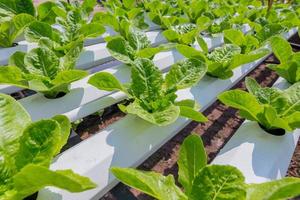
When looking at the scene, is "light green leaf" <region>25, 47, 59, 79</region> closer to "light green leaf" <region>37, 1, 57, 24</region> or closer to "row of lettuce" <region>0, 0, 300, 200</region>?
"row of lettuce" <region>0, 0, 300, 200</region>

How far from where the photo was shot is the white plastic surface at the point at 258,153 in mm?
726

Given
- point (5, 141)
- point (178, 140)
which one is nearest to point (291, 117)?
point (178, 140)

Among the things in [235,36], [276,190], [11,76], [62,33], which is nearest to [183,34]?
[235,36]

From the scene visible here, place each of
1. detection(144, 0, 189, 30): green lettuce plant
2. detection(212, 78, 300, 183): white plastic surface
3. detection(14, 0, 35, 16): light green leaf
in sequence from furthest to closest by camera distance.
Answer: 1. detection(144, 0, 189, 30): green lettuce plant
2. detection(14, 0, 35, 16): light green leaf
3. detection(212, 78, 300, 183): white plastic surface

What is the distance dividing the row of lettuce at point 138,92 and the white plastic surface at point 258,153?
45 millimetres

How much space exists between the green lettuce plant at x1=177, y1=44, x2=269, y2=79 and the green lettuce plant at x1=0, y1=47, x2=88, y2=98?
400 mm

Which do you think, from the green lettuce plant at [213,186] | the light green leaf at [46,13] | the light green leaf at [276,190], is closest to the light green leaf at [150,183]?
the green lettuce plant at [213,186]

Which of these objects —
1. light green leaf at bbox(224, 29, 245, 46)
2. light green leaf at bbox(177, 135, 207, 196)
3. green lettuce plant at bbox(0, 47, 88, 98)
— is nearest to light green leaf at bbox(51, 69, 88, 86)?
green lettuce plant at bbox(0, 47, 88, 98)

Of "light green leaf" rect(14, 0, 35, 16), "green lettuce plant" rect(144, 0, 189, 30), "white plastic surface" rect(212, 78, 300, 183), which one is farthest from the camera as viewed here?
"green lettuce plant" rect(144, 0, 189, 30)

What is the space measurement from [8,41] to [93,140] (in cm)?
62

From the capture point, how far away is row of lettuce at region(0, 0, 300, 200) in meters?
0.51

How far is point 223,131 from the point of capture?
1.31 meters

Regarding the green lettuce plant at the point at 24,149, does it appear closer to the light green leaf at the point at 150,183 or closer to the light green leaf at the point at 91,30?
the light green leaf at the point at 150,183

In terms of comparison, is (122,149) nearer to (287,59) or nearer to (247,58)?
(247,58)
